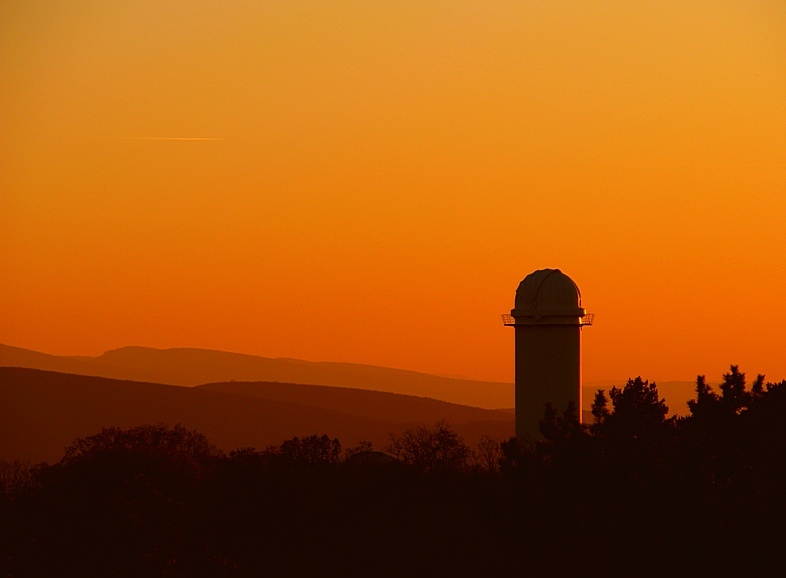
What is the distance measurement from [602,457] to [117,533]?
1168 cm

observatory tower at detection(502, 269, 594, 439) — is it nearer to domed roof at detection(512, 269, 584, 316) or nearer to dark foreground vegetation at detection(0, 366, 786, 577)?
domed roof at detection(512, 269, 584, 316)

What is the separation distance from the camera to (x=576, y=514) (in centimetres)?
2980

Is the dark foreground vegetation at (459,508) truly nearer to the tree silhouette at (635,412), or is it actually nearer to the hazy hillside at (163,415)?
the tree silhouette at (635,412)

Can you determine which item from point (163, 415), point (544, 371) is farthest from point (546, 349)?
point (163, 415)

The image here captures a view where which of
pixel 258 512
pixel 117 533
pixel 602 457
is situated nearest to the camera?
pixel 117 533

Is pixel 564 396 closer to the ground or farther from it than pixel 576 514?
farther from it

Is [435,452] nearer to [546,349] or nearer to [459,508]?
[546,349]

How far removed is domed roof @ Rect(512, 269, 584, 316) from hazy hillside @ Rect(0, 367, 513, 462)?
4564 inches

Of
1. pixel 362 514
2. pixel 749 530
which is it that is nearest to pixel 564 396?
pixel 362 514

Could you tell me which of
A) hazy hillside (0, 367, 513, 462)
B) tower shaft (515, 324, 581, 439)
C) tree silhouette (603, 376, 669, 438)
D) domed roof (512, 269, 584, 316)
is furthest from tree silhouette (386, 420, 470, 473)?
hazy hillside (0, 367, 513, 462)

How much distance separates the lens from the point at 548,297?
174 ft

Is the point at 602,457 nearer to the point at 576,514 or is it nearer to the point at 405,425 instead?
the point at 576,514

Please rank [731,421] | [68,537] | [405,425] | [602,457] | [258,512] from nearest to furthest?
[602,457]
[68,537]
[731,421]
[258,512]
[405,425]

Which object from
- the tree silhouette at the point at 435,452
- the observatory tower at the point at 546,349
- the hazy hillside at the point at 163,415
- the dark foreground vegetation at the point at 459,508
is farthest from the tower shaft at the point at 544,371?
the hazy hillside at the point at 163,415
